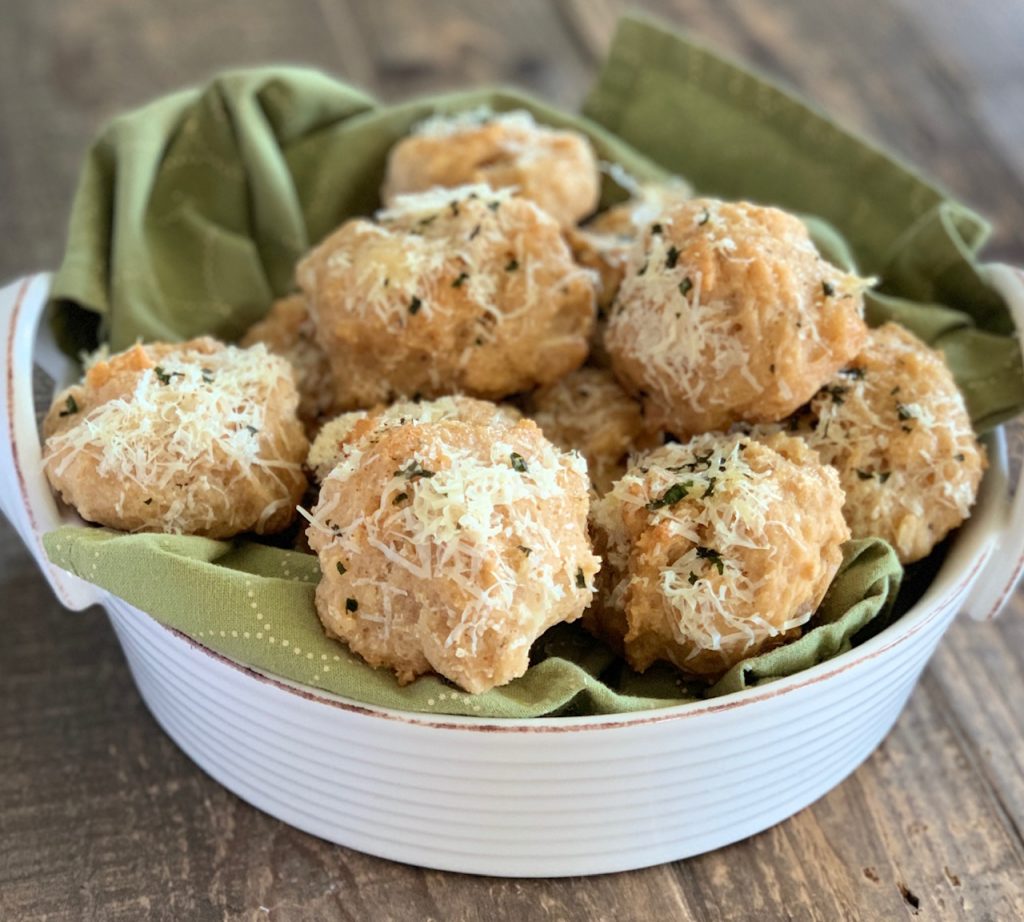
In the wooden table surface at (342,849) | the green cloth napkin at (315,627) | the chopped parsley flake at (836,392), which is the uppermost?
the chopped parsley flake at (836,392)

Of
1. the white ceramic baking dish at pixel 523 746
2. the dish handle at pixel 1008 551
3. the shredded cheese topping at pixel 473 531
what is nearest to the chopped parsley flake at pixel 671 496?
the shredded cheese topping at pixel 473 531

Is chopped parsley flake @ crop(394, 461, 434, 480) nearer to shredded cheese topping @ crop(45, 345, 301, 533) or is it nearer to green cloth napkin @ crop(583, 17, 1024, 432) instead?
shredded cheese topping @ crop(45, 345, 301, 533)

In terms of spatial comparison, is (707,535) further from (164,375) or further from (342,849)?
(164,375)

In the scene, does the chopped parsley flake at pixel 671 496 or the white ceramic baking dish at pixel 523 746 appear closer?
the white ceramic baking dish at pixel 523 746

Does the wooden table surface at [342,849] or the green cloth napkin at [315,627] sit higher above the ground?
the green cloth napkin at [315,627]

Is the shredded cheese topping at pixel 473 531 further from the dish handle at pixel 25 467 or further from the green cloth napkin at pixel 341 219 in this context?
the dish handle at pixel 25 467

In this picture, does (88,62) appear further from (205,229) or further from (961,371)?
(961,371)

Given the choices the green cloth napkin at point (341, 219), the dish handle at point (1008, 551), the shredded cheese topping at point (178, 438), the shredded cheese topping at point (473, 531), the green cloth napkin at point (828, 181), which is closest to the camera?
the shredded cheese topping at point (473, 531)
